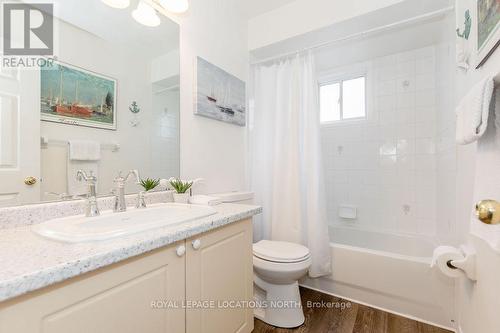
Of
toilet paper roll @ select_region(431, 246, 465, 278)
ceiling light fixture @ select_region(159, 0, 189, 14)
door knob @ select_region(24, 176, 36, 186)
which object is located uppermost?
ceiling light fixture @ select_region(159, 0, 189, 14)

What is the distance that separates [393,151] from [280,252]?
1.74 m

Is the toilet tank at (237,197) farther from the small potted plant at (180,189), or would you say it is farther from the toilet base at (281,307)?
the toilet base at (281,307)

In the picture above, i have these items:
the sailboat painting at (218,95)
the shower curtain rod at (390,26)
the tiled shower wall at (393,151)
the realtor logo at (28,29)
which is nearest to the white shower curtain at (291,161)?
the shower curtain rod at (390,26)

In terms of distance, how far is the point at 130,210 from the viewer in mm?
1127

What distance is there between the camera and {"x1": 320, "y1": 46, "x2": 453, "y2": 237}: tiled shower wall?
7.39ft

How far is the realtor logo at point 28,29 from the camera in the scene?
0.88 meters

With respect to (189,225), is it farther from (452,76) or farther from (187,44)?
(452,76)

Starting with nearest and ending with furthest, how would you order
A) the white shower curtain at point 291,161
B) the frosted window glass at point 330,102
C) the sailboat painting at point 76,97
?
the sailboat painting at point 76,97 → the white shower curtain at point 291,161 → the frosted window glass at point 330,102

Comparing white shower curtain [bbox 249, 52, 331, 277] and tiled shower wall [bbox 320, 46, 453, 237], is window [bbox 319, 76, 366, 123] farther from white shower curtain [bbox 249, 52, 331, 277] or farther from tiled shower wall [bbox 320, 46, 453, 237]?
white shower curtain [bbox 249, 52, 331, 277]

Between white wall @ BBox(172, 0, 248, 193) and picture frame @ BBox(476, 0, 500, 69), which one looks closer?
picture frame @ BBox(476, 0, 500, 69)

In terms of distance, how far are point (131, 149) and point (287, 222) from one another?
1.31 meters

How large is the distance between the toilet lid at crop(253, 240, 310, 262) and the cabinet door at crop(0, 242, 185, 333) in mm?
741

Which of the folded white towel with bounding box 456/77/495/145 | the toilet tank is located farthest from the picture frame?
the toilet tank

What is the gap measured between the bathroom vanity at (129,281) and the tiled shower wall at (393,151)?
1891mm
